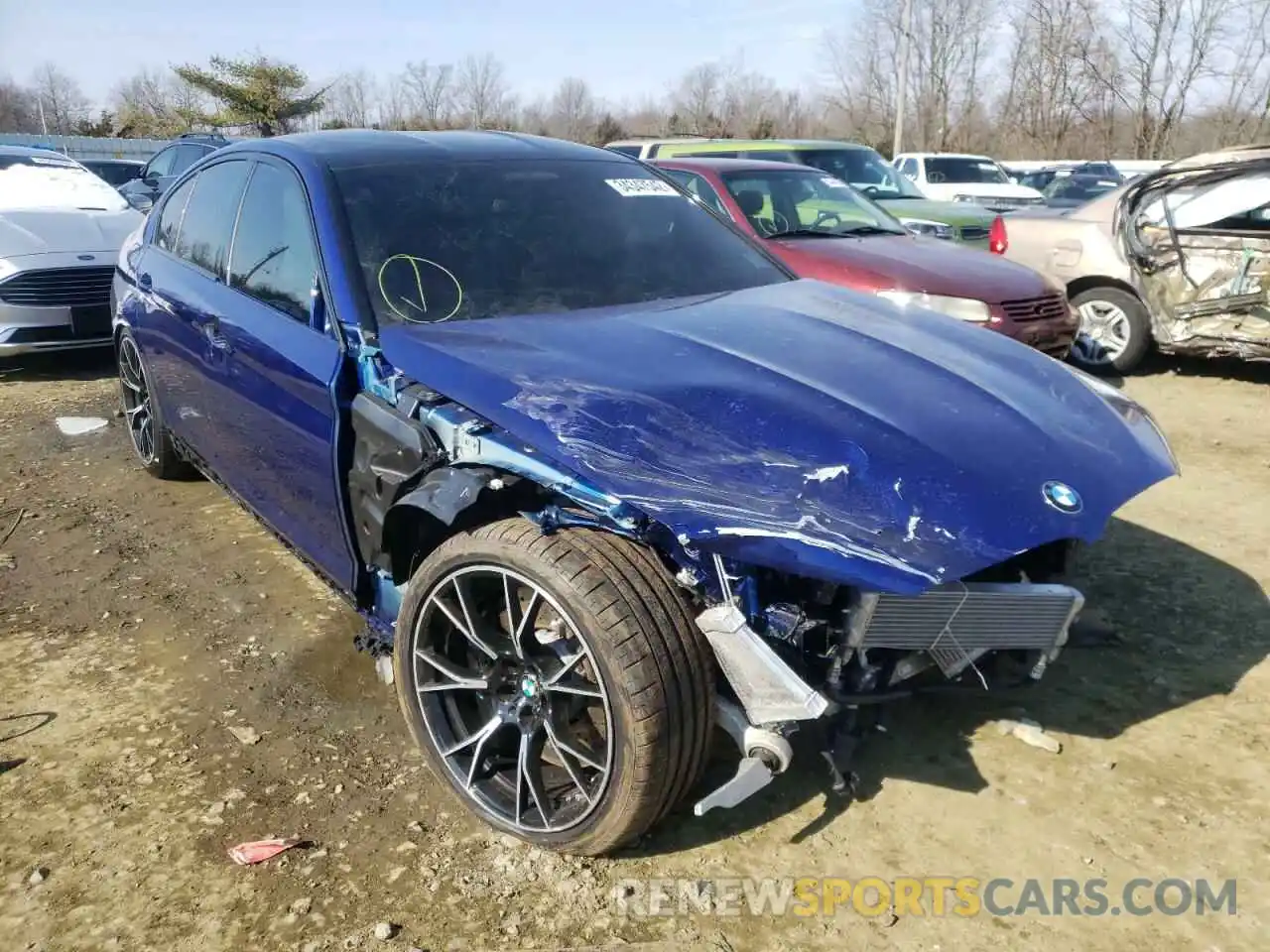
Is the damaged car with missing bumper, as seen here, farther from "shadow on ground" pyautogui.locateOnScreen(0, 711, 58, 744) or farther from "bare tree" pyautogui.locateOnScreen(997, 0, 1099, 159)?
"bare tree" pyautogui.locateOnScreen(997, 0, 1099, 159)

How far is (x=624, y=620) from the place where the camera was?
2.12 m

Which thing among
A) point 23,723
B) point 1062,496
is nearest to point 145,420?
point 23,723

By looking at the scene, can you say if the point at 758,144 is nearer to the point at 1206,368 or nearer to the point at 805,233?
the point at 805,233

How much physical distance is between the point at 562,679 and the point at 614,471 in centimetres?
54

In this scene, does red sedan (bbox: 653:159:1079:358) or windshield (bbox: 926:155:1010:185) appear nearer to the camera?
red sedan (bbox: 653:159:1079:358)

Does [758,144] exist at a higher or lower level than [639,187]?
higher

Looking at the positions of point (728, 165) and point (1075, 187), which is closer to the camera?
point (728, 165)

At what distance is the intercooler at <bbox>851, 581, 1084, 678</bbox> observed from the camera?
209 cm

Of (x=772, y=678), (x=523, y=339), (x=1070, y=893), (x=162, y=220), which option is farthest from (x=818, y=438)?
(x=162, y=220)

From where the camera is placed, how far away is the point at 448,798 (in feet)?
8.70

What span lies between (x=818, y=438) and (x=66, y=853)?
2124mm

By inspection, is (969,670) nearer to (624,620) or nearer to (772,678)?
(772,678)

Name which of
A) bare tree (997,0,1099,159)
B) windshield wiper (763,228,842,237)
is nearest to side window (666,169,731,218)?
windshield wiper (763,228,842,237)

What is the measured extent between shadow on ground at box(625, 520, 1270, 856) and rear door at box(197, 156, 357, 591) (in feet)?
4.62
